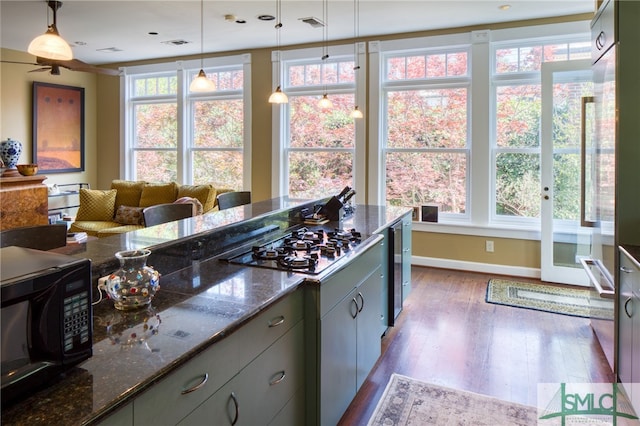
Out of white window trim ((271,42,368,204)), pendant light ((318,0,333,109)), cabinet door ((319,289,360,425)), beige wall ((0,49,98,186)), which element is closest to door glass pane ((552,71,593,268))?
white window trim ((271,42,368,204))

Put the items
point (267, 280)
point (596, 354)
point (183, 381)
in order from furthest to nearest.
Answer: point (596, 354) < point (267, 280) < point (183, 381)

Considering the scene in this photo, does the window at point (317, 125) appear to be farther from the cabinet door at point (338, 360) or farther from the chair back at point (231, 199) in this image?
the cabinet door at point (338, 360)

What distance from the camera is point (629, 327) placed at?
2.32 meters

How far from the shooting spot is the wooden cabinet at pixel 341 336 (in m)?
1.86

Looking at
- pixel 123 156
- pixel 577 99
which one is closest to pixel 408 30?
pixel 577 99

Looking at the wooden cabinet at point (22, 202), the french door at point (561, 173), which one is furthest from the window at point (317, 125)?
the wooden cabinet at point (22, 202)

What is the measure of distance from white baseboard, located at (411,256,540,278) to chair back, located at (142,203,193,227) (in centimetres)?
326

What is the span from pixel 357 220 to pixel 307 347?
170 cm

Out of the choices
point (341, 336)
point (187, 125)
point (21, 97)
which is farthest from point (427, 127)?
point (21, 97)

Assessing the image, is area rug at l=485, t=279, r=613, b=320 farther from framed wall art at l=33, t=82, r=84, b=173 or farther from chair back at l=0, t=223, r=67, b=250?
framed wall art at l=33, t=82, r=84, b=173

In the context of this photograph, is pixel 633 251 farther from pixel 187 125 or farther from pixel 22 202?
pixel 187 125

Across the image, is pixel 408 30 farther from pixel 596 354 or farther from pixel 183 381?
pixel 183 381

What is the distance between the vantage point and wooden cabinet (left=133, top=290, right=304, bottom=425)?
1103mm

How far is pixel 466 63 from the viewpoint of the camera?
5.21 metres
